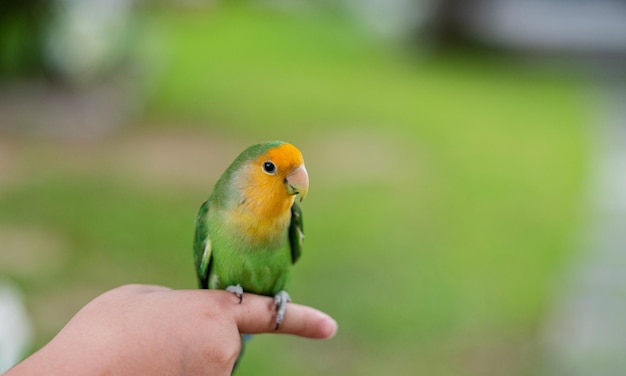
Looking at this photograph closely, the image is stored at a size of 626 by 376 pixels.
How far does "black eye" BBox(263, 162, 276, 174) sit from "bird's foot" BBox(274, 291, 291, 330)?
35 centimetres

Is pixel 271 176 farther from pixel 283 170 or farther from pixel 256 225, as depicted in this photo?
pixel 256 225

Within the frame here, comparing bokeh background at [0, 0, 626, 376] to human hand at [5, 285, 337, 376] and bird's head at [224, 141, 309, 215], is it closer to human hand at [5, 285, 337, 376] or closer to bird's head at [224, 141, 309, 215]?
human hand at [5, 285, 337, 376]

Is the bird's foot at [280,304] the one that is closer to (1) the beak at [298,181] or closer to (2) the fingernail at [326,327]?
(2) the fingernail at [326,327]

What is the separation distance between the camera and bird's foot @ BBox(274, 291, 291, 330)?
1.72m

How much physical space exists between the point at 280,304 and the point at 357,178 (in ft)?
14.8

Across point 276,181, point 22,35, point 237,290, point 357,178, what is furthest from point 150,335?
point 22,35

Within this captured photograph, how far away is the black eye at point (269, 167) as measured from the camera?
157 cm

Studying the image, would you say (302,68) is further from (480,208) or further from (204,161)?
(480,208)

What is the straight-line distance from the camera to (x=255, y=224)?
5.38 feet

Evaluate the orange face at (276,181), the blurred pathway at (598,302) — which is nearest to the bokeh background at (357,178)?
the blurred pathway at (598,302)

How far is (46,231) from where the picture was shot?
477cm

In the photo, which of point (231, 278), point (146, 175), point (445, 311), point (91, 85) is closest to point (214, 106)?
point (91, 85)

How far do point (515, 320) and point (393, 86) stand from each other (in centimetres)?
588

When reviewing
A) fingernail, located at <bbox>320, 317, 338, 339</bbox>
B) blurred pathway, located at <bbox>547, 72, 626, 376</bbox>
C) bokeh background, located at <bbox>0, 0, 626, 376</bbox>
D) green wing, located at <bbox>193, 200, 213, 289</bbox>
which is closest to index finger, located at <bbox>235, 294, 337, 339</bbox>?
fingernail, located at <bbox>320, 317, 338, 339</bbox>
